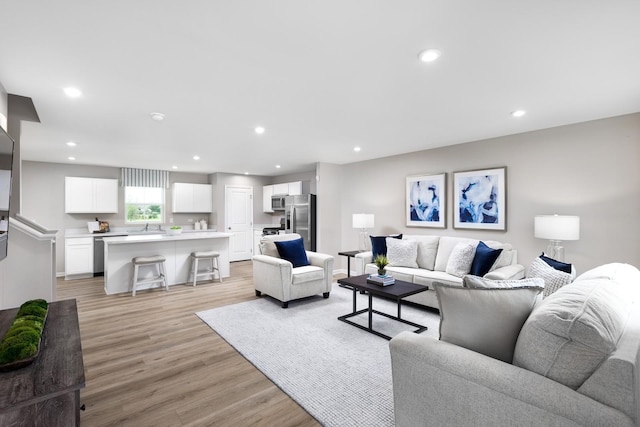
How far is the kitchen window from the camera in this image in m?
7.00

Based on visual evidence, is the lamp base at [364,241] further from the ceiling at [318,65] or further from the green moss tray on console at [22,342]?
the green moss tray on console at [22,342]

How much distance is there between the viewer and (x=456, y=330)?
148 centimetres

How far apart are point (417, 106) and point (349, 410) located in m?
2.66

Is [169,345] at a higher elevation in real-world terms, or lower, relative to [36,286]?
lower

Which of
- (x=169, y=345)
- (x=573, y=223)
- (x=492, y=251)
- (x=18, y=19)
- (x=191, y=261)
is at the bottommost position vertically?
(x=169, y=345)

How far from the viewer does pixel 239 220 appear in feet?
26.6

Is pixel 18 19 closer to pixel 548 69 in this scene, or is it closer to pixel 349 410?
pixel 349 410

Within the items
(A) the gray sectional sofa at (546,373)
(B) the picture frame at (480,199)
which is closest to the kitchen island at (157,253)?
(B) the picture frame at (480,199)

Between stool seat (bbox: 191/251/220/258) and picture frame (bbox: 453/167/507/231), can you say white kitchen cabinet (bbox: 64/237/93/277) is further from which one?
picture frame (bbox: 453/167/507/231)

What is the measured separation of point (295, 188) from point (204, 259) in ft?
9.11

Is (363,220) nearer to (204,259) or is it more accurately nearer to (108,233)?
(204,259)

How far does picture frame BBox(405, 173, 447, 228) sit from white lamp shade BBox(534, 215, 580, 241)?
153 centimetres

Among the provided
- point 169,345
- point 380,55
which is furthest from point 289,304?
point 380,55

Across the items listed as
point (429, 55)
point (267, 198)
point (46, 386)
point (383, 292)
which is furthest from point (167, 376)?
point (267, 198)
